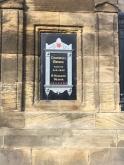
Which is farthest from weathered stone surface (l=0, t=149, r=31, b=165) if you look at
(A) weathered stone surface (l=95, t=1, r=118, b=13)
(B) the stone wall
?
(A) weathered stone surface (l=95, t=1, r=118, b=13)

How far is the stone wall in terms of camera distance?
13.4 metres

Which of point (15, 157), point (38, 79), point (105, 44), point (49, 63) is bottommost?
point (15, 157)

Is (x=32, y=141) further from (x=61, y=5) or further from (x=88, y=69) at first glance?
(x=61, y=5)

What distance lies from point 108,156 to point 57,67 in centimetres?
258

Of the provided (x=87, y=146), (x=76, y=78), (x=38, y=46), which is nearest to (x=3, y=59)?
(x=38, y=46)

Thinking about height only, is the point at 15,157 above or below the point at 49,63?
below

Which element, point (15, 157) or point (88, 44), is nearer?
point (15, 157)

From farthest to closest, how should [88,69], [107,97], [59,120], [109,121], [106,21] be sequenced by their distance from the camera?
[106,21], [88,69], [107,97], [109,121], [59,120]

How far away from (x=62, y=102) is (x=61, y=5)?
8.15 feet

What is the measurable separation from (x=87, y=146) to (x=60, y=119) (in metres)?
0.94

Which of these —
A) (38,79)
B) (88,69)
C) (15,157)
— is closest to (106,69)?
(88,69)

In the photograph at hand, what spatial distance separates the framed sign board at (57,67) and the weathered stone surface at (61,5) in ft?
2.17

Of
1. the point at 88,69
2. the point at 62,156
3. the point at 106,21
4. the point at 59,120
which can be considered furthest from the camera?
the point at 106,21

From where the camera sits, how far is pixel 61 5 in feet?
46.2
